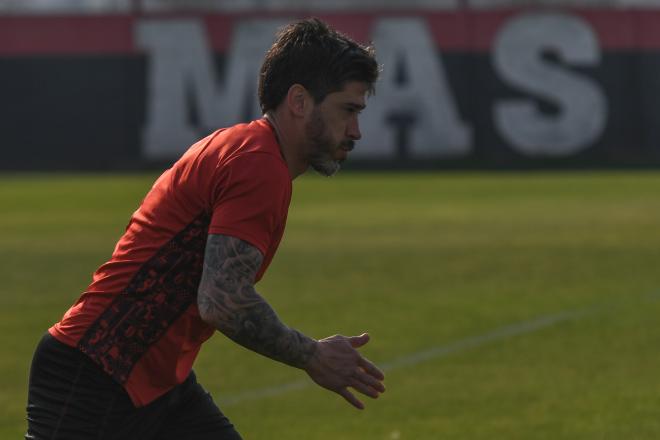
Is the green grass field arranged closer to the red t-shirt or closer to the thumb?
the thumb

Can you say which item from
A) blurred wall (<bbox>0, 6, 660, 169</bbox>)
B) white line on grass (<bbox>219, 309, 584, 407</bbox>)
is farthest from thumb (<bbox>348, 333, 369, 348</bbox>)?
blurred wall (<bbox>0, 6, 660, 169</bbox>)

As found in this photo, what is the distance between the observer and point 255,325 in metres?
4.65

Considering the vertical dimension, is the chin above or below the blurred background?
above

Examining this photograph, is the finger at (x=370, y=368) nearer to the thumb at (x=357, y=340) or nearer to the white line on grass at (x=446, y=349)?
the thumb at (x=357, y=340)

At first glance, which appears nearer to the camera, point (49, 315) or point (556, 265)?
point (49, 315)

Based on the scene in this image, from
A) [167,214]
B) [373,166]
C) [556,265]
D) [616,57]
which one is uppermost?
[167,214]

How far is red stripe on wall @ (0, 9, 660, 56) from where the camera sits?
1702 inches

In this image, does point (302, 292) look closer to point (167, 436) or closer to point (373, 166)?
point (167, 436)

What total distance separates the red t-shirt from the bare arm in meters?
0.07

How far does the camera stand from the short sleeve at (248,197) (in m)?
4.52

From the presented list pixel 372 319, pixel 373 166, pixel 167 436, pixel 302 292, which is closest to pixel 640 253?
pixel 302 292

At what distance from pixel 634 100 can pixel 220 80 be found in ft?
38.4

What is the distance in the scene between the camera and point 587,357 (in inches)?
432

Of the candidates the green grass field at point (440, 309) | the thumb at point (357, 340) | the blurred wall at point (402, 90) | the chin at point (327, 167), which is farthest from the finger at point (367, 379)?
the blurred wall at point (402, 90)
